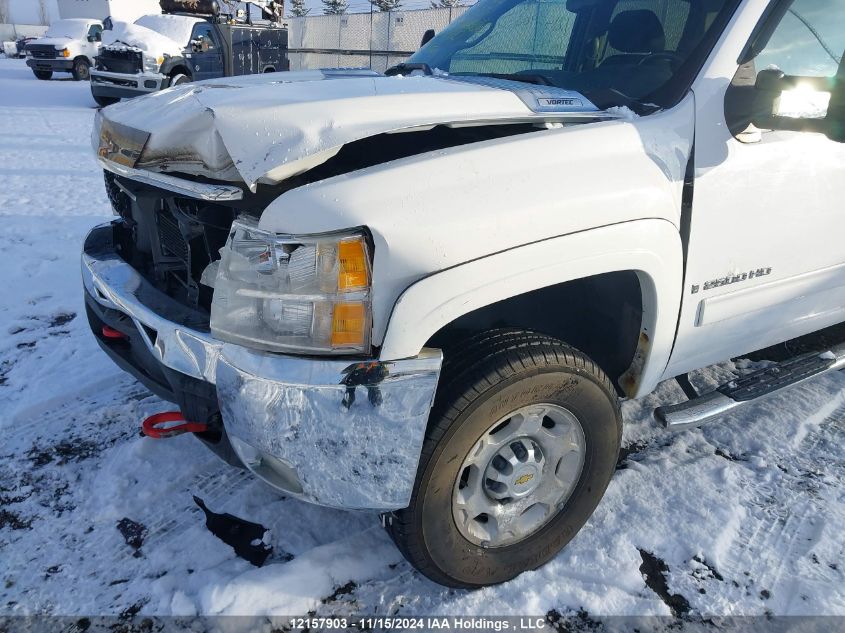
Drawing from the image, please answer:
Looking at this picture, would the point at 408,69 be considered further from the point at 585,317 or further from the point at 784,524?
the point at 784,524

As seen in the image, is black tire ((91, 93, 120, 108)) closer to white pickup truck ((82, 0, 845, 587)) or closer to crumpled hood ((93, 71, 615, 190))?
white pickup truck ((82, 0, 845, 587))

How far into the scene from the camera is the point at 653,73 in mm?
2307

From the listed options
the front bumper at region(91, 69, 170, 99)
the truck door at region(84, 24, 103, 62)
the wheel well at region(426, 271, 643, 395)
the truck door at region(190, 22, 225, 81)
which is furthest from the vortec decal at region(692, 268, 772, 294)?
the truck door at region(84, 24, 103, 62)

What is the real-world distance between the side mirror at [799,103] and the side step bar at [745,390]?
1.03 metres

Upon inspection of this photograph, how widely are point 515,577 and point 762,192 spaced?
1606 mm

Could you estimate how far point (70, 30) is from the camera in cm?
1894

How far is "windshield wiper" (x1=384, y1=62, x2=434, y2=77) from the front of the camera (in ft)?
9.87

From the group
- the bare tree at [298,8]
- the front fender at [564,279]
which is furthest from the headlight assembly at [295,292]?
the bare tree at [298,8]

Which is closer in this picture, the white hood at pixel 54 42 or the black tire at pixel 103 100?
the black tire at pixel 103 100

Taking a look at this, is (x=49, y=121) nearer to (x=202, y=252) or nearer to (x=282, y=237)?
(x=202, y=252)

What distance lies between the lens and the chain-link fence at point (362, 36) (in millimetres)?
17875

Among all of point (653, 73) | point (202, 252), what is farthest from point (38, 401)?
point (653, 73)

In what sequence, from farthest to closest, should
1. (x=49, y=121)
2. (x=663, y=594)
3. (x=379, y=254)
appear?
1. (x=49, y=121)
2. (x=663, y=594)
3. (x=379, y=254)

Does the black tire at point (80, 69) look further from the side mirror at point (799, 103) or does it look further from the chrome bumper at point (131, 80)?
the side mirror at point (799, 103)
